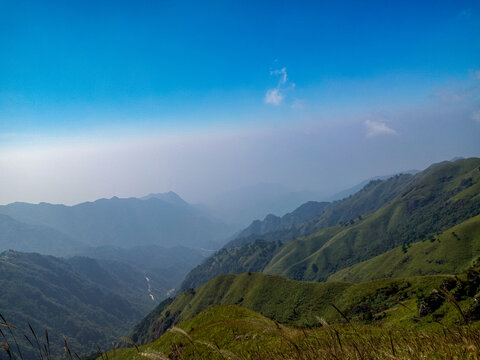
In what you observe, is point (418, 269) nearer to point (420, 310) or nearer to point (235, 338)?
point (420, 310)

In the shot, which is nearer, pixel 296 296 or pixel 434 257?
pixel 296 296

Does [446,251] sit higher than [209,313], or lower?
lower

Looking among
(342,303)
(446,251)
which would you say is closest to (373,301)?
(342,303)

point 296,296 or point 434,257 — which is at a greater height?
point 296,296

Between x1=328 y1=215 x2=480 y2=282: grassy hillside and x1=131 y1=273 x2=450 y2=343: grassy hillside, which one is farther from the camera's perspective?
x1=328 y1=215 x2=480 y2=282: grassy hillside
